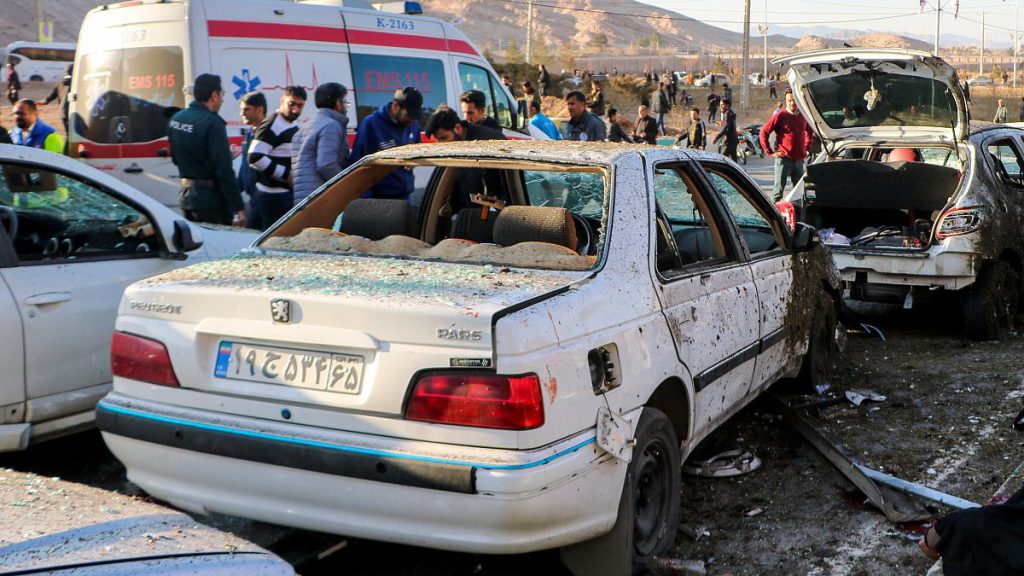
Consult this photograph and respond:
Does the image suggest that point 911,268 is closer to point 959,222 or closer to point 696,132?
point 959,222

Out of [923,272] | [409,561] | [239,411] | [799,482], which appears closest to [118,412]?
[239,411]

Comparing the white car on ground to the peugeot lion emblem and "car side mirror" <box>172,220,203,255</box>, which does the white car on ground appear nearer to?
"car side mirror" <box>172,220,203,255</box>

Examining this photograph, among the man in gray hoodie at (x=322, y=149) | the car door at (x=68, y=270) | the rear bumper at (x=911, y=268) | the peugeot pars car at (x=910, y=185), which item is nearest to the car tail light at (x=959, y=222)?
the peugeot pars car at (x=910, y=185)

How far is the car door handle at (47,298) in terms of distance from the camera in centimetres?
435

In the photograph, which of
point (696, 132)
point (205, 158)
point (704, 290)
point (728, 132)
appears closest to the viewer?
point (704, 290)

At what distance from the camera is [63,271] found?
4539mm

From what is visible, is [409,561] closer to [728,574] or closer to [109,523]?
[728,574]

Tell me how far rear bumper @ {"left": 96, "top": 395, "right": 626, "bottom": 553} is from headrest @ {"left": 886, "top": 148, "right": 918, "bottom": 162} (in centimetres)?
659

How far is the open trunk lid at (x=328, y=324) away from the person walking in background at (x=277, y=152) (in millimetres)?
4217

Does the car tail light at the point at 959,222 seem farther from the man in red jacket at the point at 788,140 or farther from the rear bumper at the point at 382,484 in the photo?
the man in red jacket at the point at 788,140

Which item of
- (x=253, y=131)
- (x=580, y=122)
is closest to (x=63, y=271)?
(x=253, y=131)

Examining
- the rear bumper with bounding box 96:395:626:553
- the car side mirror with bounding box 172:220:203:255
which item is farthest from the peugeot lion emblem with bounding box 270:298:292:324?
the car side mirror with bounding box 172:220:203:255

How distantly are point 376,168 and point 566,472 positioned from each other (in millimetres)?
2106

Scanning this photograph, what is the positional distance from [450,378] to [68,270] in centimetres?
234
